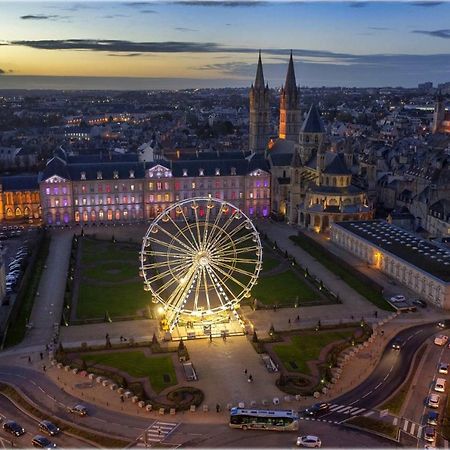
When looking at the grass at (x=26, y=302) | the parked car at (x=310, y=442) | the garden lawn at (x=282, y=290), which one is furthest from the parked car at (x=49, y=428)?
the garden lawn at (x=282, y=290)

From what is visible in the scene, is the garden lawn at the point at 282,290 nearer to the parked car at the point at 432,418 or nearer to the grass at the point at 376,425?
the grass at the point at 376,425

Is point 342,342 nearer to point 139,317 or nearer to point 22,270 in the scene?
point 139,317

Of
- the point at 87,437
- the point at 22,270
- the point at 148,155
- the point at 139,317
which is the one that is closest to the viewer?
the point at 87,437

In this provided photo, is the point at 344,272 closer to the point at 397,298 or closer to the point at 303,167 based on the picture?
the point at 397,298

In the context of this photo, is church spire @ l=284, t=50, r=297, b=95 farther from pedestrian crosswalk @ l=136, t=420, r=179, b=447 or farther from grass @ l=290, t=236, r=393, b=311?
pedestrian crosswalk @ l=136, t=420, r=179, b=447

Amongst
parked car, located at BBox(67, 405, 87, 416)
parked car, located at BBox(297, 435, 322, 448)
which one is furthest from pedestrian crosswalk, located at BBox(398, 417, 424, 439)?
parked car, located at BBox(67, 405, 87, 416)

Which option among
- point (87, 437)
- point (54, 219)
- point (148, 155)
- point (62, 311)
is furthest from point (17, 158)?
point (87, 437)
